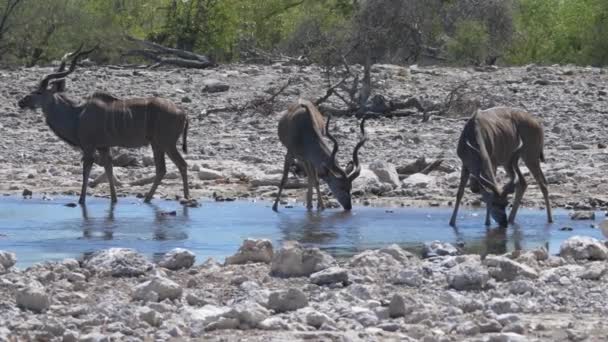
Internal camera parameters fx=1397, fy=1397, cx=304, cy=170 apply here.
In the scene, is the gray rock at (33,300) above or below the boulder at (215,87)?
above

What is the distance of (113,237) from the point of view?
13125 millimetres

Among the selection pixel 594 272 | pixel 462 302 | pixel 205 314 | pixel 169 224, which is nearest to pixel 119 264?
pixel 205 314

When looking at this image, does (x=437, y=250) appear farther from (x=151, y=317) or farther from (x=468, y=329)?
(x=151, y=317)

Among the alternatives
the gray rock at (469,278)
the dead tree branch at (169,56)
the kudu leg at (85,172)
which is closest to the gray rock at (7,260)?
the gray rock at (469,278)

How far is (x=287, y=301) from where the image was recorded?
8.12 meters

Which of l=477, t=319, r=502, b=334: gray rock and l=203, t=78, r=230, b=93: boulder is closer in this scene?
l=477, t=319, r=502, b=334: gray rock

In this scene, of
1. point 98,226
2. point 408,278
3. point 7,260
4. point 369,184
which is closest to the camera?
point 408,278

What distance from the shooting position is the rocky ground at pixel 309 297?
7.52m

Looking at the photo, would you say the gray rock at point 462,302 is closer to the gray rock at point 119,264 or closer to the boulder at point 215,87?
the gray rock at point 119,264

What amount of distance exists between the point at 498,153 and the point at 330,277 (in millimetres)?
6372

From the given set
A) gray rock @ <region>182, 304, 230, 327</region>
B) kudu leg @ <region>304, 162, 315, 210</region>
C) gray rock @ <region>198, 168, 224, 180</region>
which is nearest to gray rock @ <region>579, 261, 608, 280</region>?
gray rock @ <region>182, 304, 230, 327</region>

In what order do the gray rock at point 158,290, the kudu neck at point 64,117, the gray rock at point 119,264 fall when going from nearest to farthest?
the gray rock at point 158,290
the gray rock at point 119,264
the kudu neck at point 64,117

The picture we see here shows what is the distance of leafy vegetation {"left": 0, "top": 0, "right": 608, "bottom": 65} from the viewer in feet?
91.3

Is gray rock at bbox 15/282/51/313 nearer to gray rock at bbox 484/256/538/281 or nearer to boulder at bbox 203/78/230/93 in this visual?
gray rock at bbox 484/256/538/281
